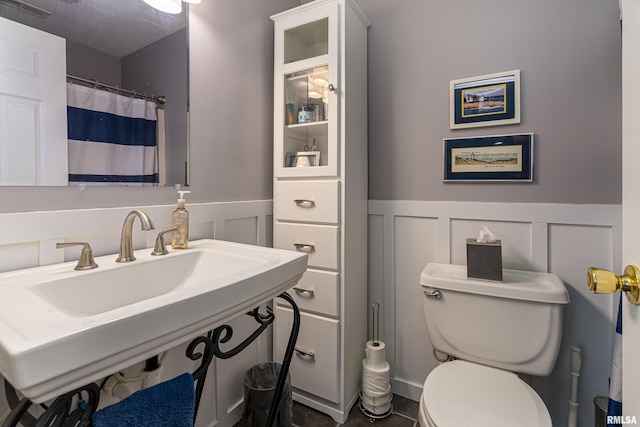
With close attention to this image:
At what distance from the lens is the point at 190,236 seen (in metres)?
1.30

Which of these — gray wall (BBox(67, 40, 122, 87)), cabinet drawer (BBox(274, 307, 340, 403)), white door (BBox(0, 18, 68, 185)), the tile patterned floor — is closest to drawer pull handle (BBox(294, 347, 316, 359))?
cabinet drawer (BBox(274, 307, 340, 403))

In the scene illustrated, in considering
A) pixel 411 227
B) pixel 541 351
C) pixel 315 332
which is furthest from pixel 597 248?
pixel 315 332

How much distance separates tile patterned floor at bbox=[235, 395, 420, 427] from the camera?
4.88 ft

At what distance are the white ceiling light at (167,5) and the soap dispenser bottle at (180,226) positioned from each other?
0.72 m

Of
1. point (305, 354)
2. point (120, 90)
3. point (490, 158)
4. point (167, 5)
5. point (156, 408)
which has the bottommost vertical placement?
point (305, 354)

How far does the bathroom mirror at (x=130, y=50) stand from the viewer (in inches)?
37.1

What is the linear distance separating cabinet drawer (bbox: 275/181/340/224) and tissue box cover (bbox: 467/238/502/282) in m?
0.57

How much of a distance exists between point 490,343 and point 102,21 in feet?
5.77

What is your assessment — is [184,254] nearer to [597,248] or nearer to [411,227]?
[411,227]

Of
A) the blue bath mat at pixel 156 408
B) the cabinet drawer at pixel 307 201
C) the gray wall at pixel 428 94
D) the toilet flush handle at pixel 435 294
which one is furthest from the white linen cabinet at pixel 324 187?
the blue bath mat at pixel 156 408

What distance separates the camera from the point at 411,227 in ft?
5.37

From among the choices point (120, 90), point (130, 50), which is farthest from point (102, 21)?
point (120, 90)

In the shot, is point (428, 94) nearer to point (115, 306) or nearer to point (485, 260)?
point (485, 260)

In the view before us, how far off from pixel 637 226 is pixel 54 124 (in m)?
1.33
